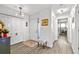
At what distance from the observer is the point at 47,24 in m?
4.01

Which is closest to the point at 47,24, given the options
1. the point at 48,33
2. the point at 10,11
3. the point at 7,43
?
the point at 48,33

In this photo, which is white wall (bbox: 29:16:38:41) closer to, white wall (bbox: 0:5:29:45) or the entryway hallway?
white wall (bbox: 0:5:29:45)

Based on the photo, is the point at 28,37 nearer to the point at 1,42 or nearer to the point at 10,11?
the point at 10,11

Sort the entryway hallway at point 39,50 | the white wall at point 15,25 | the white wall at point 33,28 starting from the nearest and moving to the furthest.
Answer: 1. the entryway hallway at point 39,50
2. the white wall at point 15,25
3. the white wall at point 33,28

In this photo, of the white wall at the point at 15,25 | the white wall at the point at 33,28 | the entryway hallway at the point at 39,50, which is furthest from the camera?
the white wall at the point at 33,28

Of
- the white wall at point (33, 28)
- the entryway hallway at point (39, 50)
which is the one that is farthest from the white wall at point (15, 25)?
the entryway hallway at point (39, 50)

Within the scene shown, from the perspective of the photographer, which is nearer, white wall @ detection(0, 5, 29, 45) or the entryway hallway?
the entryway hallway

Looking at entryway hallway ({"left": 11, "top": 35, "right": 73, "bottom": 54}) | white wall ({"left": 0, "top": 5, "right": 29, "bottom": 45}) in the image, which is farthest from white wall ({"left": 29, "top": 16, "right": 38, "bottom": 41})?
entryway hallway ({"left": 11, "top": 35, "right": 73, "bottom": 54})

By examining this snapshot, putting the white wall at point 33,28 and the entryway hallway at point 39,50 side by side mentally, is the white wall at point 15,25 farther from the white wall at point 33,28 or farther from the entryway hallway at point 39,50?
the entryway hallway at point 39,50

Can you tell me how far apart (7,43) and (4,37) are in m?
0.18

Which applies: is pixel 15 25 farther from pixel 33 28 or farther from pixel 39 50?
pixel 39 50

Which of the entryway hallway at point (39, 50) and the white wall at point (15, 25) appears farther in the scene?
the white wall at point (15, 25)

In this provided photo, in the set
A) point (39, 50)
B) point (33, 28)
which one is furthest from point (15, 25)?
point (39, 50)

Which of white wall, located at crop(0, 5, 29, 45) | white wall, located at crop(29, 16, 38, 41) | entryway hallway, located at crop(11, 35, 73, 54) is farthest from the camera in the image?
white wall, located at crop(29, 16, 38, 41)
